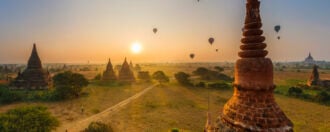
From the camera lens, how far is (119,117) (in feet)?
72.3

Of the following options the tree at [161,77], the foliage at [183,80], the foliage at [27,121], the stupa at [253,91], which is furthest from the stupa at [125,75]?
the stupa at [253,91]

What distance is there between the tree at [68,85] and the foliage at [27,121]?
14513 millimetres

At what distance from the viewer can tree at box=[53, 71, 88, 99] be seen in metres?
29.9

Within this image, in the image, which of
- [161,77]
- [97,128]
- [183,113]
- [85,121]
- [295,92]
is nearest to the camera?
[97,128]

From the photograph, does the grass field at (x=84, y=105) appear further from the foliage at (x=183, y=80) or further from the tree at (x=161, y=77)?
the tree at (x=161, y=77)

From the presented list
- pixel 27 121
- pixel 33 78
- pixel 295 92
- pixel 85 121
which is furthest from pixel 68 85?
pixel 295 92

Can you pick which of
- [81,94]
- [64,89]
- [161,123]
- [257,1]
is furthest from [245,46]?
[81,94]

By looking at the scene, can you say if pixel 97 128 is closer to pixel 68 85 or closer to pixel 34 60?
pixel 68 85

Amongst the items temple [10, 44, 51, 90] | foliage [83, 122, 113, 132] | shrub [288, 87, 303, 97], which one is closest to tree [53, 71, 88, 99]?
temple [10, 44, 51, 90]

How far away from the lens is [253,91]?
473 cm

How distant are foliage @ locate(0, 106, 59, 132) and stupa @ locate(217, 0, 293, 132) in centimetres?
1413

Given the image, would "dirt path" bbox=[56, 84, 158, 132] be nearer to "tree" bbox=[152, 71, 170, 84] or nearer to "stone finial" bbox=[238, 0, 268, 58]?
"stone finial" bbox=[238, 0, 268, 58]

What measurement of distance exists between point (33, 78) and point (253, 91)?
37.3 m

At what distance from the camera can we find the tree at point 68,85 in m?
29.9
